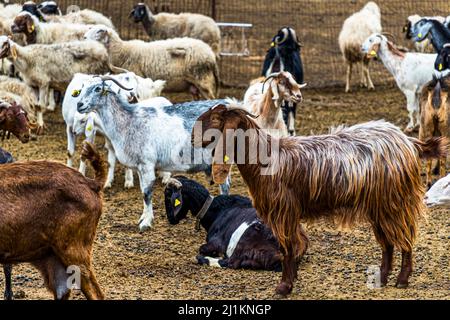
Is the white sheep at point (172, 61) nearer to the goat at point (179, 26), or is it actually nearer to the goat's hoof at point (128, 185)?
the goat at point (179, 26)

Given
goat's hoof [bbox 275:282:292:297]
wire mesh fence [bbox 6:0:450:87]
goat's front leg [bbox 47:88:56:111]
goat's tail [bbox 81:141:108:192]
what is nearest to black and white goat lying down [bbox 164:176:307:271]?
goat's hoof [bbox 275:282:292:297]

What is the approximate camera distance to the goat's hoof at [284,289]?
8.09 m

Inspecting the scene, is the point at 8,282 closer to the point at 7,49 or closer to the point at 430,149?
the point at 430,149

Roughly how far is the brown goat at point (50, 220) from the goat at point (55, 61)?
821 cm

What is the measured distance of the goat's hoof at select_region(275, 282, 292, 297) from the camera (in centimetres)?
809

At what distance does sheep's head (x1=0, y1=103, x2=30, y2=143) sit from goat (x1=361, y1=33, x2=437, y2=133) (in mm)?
6590

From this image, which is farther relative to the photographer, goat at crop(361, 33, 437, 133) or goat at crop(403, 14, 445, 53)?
goat at crop(403, 14, 445, 53)

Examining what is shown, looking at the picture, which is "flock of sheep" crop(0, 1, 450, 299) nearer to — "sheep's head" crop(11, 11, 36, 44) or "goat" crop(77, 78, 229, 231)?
"goat" crop(77, 78, 229, 231)

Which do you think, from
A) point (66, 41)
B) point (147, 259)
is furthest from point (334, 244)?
point (66, 41)

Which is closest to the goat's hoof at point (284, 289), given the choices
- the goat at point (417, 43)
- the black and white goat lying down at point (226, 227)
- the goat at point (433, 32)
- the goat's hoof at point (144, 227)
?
the black and white goat lying down at point (226, 227)

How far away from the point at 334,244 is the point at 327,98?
869 centimetres

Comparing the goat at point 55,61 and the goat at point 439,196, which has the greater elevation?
the goat at point 55,61

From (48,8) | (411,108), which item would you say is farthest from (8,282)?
(48,8)

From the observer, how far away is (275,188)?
8.08 m
